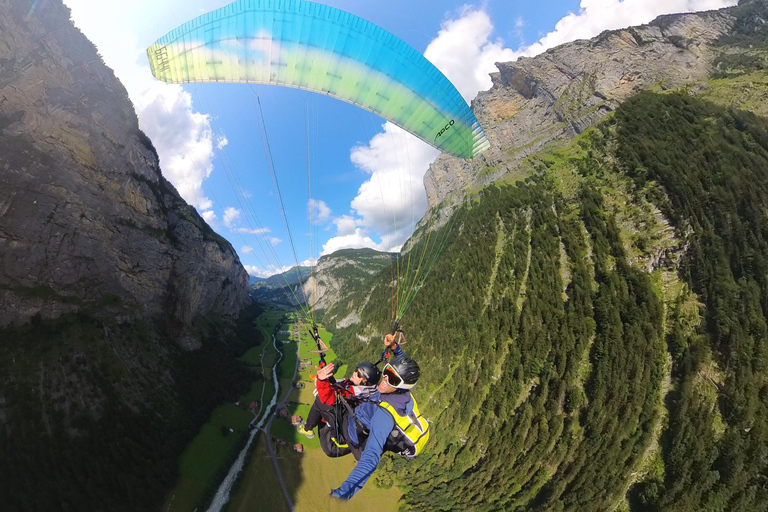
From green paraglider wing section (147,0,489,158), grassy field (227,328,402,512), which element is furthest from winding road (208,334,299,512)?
green paraglider wing section (147,0,489,158)

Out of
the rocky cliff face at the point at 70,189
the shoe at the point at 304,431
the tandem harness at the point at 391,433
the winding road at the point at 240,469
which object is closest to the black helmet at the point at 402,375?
the tandem harness at the point at 391,433

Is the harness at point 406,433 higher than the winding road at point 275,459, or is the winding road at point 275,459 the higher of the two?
the harness at point 406,433

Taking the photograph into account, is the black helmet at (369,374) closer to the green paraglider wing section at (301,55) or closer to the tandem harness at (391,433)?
the tandem harness at (391,433)

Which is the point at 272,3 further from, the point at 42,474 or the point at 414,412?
the point at 42,474

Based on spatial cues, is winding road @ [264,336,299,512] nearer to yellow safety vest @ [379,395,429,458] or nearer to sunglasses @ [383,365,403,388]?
yellow safety vest @ [379,395,429,458]

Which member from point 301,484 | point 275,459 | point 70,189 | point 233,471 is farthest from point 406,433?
point 70,189

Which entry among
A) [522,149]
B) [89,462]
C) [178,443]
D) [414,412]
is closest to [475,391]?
[414,412]

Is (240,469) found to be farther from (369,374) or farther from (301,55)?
(301,55)
